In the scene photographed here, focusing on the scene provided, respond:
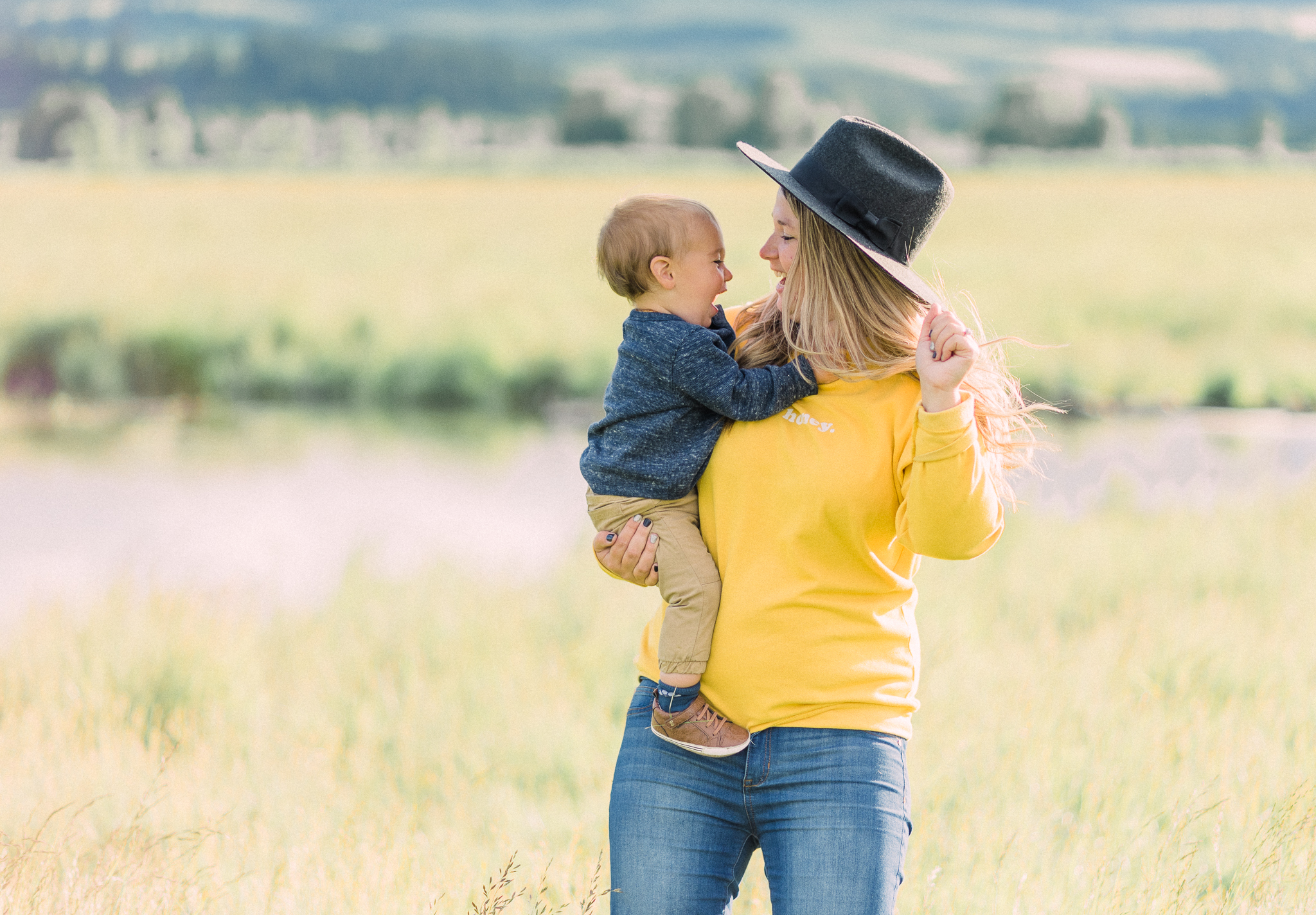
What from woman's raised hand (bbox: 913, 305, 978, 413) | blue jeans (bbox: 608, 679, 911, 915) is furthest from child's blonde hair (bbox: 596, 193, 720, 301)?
blue jeans (bbox: 608, 679, 911, 915)

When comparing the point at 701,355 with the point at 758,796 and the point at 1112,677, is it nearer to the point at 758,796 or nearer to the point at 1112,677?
the point at 758,796

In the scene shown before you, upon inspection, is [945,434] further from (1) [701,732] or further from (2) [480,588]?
(2) [480,588]

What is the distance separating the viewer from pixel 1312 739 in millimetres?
4645

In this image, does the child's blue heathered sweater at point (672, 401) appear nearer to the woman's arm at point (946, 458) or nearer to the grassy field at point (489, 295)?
the woman's arm at point (946, 458)

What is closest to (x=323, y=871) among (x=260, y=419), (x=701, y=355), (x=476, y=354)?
(x=701, y=355)

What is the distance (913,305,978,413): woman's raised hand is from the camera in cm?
231

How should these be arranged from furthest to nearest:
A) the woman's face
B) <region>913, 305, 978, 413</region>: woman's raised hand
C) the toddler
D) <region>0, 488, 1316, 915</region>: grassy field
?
<region>0, 488, 1316, 915</region>: grassy field, the woman's face, the toddler, <region>913, 305, 978, 413</region>: woman's raised hand

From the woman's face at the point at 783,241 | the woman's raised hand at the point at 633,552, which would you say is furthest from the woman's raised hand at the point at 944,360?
the woman's raised hand at the point at 633,552

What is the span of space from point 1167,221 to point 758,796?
115 ft

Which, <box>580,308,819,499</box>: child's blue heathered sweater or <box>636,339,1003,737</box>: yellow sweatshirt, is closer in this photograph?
<box>636,339,1003,737</box>: yellow sweatshirt

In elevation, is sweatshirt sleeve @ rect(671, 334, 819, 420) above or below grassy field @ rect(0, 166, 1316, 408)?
above

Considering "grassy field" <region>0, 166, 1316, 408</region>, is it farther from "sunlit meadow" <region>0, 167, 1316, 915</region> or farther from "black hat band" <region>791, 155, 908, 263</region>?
"black hat band" <region>791, 155, 908, 263</region>

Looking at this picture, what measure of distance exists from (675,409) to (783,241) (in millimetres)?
456

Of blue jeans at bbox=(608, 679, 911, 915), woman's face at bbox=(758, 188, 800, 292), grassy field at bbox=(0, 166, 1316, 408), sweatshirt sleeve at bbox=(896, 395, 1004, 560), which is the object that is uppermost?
woman's face at bbox=(758, 188, 800, 292)
